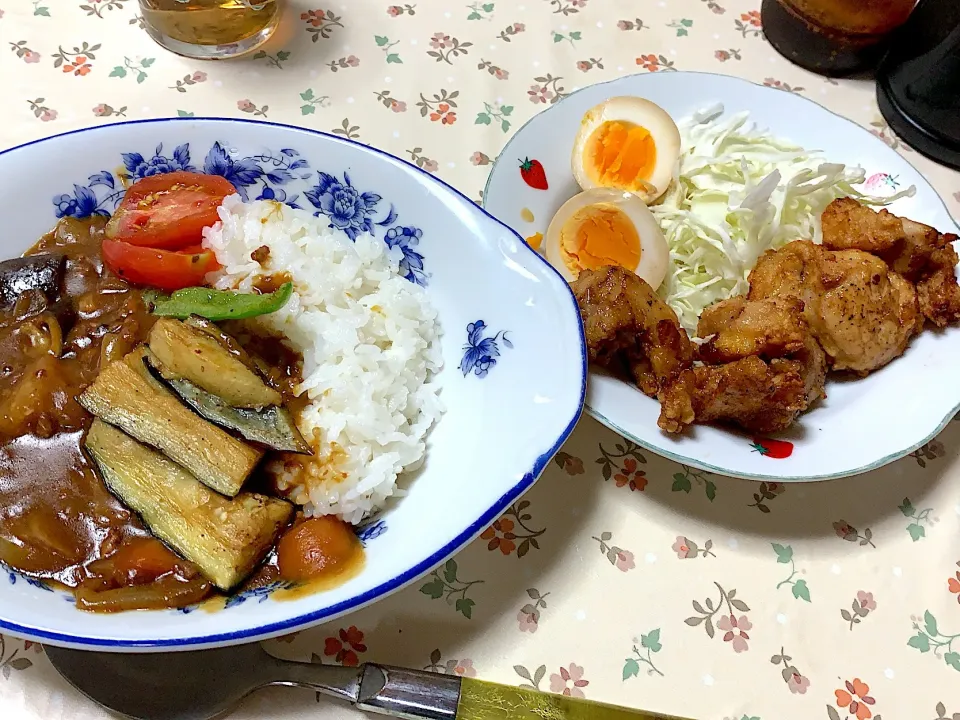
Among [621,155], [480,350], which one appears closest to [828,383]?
[621,155]

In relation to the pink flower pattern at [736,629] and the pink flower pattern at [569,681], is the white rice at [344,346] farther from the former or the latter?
the pink flower pattern at [736,629]

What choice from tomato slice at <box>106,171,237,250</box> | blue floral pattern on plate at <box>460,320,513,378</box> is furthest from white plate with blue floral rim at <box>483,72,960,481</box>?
tomato slice at <box>106,171,237,250</box>

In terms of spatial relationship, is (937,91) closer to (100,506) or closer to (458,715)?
(458,715)

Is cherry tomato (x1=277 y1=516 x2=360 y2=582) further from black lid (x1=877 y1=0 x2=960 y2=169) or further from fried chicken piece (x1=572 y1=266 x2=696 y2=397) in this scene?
black lid (x1=877 y1=0 x2=960 y2=169)

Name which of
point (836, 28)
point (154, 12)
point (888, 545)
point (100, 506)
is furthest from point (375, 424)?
point (836, 28)

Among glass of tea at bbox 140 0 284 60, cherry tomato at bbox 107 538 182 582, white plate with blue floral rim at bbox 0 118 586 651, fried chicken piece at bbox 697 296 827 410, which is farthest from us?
glass of tea at bbox 140 0 284 60

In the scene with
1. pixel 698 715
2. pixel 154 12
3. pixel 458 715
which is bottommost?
pixel 698 715
